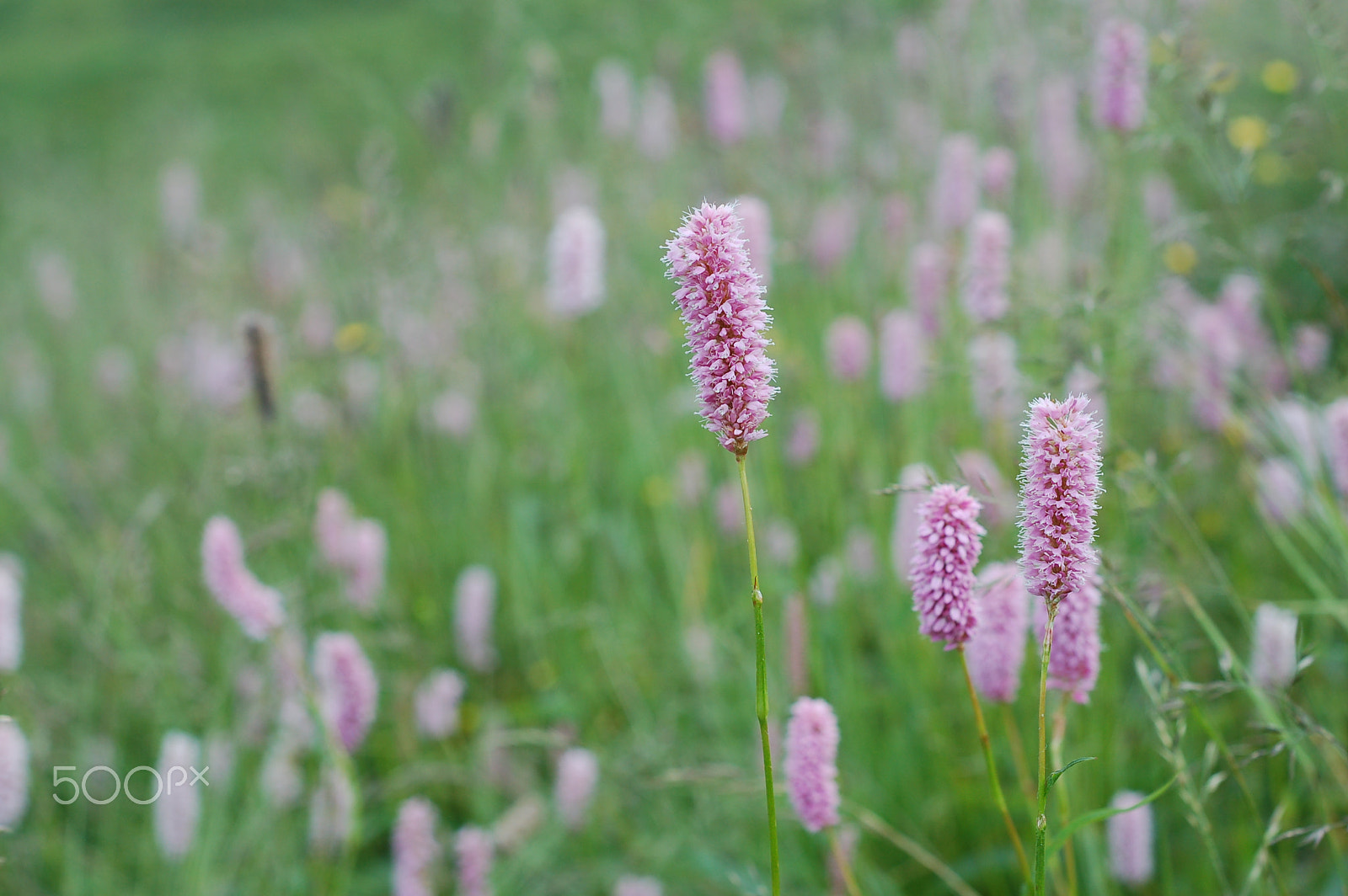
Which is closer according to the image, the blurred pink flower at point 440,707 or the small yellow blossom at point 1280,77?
the blurred pink flower at point 440,707

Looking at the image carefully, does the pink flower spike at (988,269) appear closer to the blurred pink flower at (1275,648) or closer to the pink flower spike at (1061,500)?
the blurred pink flower at (1275,648)

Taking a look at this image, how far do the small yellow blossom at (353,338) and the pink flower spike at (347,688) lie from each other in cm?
157

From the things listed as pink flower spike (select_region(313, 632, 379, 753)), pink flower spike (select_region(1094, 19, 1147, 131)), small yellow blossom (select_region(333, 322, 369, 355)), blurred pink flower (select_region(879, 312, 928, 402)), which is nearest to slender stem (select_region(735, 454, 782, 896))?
pink flower spike (select_region(313, 632, 379, 753))

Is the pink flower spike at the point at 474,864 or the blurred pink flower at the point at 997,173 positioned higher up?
the blurred pink flower at the point at 997,173

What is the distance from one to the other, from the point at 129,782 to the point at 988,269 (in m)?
2.42

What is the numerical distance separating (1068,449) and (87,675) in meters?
2.80

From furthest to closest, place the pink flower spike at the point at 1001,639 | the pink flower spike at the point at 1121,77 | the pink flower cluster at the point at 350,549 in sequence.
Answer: the pink flower cluster at the point at 350,549
the pink flower spike at the point at 1121,77
the pink flower spike at the point at 1001,639

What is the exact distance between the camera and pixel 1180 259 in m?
3.88

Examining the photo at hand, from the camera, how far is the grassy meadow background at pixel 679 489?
6.52ft

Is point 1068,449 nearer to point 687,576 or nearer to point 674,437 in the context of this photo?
point 687,576

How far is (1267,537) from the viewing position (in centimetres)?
275

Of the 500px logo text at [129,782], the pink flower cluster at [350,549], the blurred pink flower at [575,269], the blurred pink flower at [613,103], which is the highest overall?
the blurred pink flower at [613,103]

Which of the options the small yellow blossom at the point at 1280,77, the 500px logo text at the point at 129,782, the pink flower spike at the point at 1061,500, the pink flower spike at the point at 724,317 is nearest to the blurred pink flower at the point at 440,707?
the 500px logo text at the point at 129,782

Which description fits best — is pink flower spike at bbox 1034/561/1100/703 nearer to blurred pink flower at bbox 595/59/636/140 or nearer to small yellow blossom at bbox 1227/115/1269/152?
small yellow blossom at bbox 1227/115/1269/152
